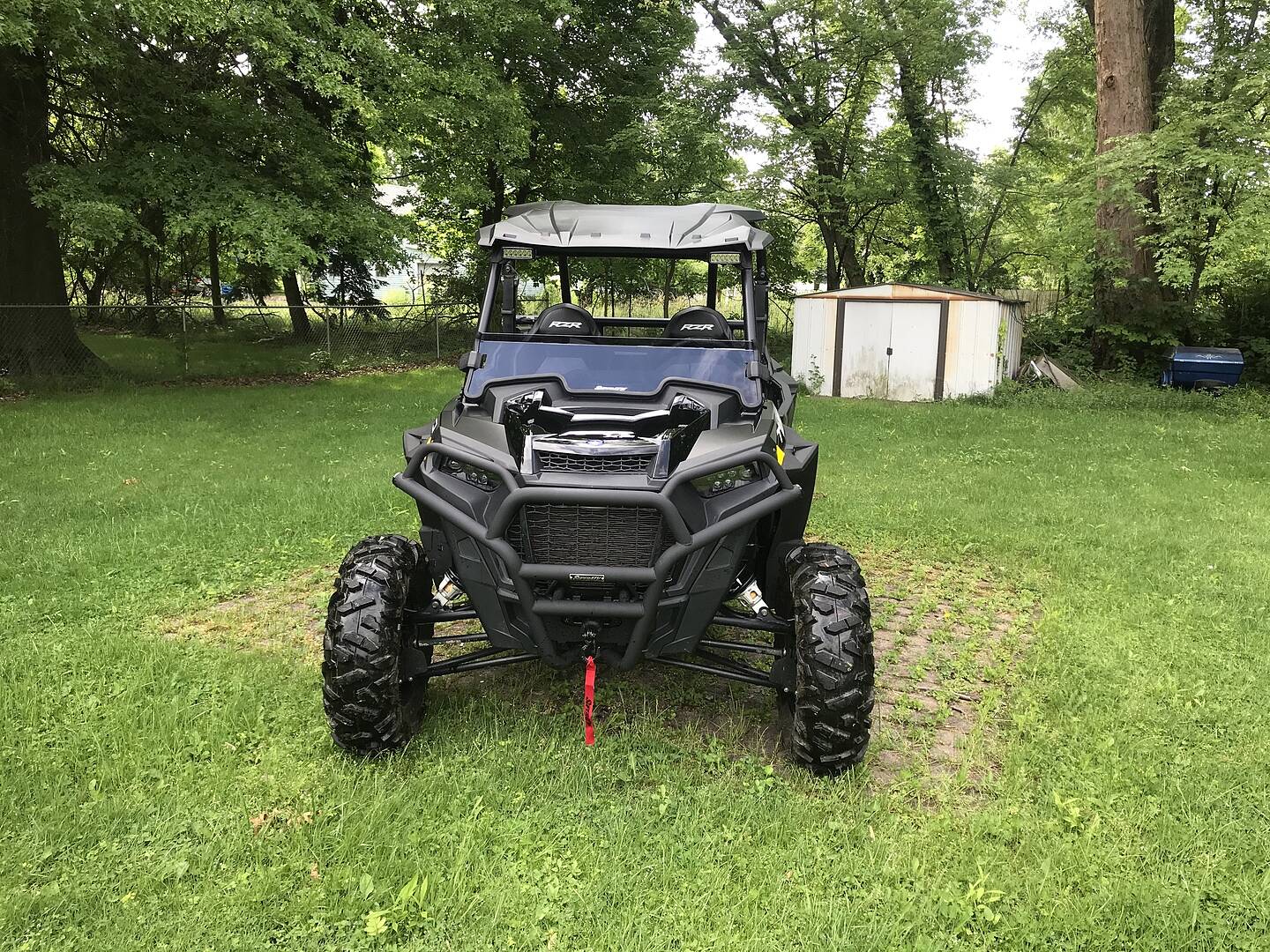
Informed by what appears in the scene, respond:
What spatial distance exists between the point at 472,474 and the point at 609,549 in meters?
0.66

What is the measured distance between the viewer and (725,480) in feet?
11.0

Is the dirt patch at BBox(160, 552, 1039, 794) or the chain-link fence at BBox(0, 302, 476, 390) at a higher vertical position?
the chain-link fence at BBox(0, 302, 476, 390)

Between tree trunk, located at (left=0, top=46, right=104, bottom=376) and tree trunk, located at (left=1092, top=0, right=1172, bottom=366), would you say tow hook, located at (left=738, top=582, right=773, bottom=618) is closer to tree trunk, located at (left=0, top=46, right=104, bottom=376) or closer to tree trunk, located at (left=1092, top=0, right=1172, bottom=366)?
tree trunk, located at (left=0, top=46, right=104, bottom=376)

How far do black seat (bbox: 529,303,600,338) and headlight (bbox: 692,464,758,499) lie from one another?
146cm

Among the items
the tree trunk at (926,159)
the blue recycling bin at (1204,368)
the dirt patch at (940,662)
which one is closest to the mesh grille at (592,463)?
the dirt patch at (940,662)

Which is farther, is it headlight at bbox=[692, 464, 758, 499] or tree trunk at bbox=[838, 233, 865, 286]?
tree trunk at bbox=[838, 233, 865, 286]

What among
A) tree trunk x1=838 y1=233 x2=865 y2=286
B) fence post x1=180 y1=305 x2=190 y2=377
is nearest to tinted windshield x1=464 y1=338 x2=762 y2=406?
fence post x1=180 y1=305 x2=190 y2=377

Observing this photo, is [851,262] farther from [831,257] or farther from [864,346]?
[864,346]

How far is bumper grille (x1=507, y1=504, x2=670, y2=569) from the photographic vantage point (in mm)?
3096

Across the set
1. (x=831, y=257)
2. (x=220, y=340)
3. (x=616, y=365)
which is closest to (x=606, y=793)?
(x=616, y=365)

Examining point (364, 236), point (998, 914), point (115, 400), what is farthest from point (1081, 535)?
point (115, 400)

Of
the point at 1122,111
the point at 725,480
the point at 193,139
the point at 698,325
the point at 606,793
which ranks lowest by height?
the point at 606,793

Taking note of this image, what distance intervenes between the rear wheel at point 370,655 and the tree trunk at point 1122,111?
48.8ft

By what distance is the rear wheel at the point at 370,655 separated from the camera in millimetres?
3250
